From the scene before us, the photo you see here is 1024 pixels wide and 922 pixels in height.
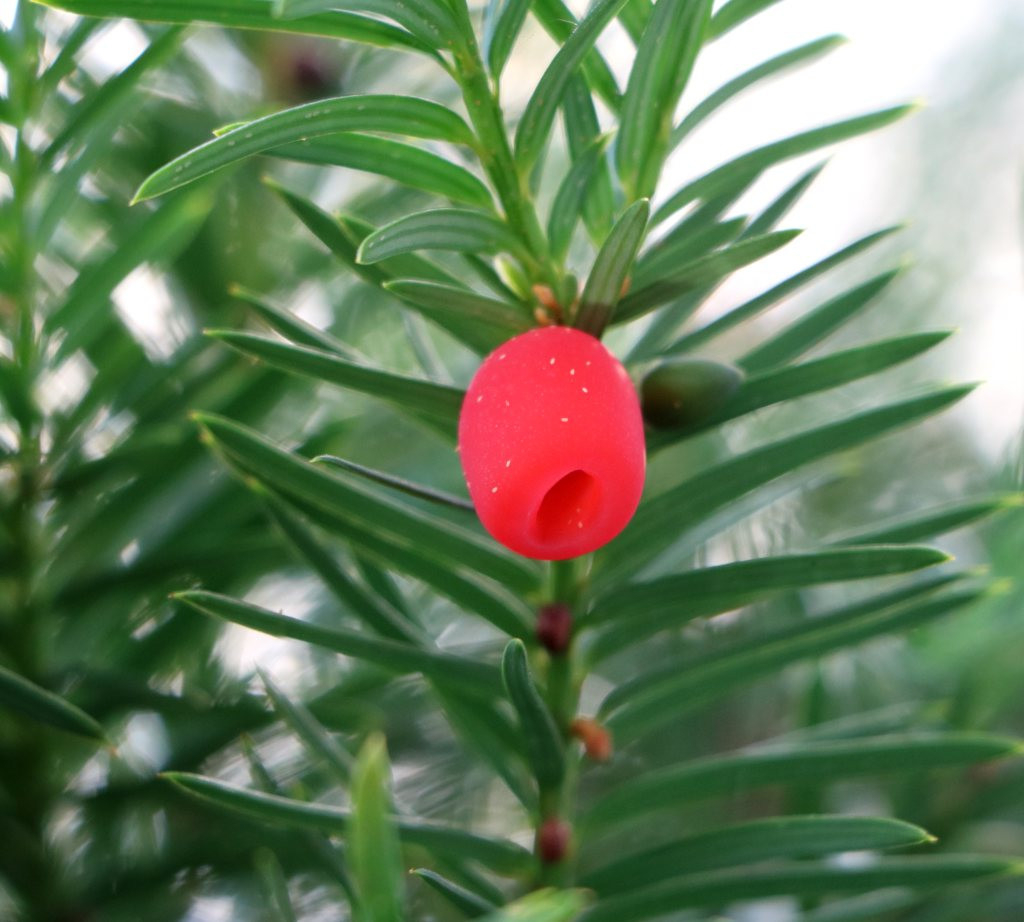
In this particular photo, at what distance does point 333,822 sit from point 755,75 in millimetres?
417

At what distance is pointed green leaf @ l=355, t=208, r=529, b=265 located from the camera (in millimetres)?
446

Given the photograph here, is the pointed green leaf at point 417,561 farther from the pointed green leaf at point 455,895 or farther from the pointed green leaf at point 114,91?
the pointed green leaf at point 114,91

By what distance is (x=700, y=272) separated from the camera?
0.50m

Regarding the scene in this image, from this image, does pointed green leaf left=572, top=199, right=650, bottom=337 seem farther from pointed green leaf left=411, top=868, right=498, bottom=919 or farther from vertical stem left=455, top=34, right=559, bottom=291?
pointed green leaf left=411, top=868, right=498, bottom=919

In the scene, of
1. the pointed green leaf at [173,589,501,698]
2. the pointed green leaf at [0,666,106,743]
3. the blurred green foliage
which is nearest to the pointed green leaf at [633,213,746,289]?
the blurred green foliage

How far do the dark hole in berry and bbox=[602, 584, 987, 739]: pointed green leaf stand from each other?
18 cm

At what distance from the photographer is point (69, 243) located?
102 cm

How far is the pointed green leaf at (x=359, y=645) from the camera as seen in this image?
49 centimetres

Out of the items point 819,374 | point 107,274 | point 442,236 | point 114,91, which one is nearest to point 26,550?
point 107,274

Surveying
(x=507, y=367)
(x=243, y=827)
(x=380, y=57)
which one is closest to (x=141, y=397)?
(x=243, y=827)

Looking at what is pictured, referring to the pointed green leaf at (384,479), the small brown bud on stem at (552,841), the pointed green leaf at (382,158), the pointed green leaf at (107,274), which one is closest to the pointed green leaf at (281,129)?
the pointed green leaf at (382,158)

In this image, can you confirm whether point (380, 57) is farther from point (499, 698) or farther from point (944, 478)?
point (499, 698)

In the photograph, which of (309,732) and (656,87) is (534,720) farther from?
(656,87)

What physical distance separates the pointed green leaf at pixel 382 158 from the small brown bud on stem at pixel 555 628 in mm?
220
